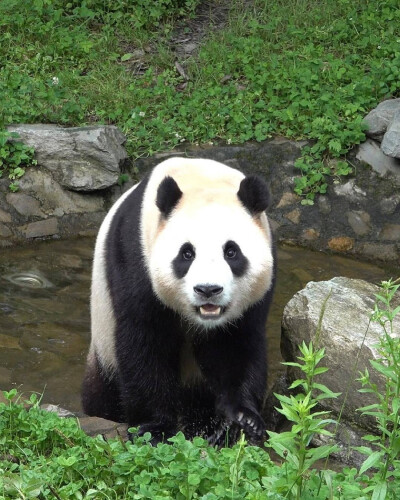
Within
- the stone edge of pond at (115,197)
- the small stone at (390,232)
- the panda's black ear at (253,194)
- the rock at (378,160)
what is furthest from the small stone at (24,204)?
the panda's black ear at (253,194)

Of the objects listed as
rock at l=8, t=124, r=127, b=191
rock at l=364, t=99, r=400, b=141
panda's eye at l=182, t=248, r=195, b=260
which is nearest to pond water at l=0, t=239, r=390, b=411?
rock at l=8, t=124, r=127, b=191

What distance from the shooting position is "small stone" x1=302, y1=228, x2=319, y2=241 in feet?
26.7

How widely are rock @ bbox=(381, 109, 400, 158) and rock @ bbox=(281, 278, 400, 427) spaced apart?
228cm

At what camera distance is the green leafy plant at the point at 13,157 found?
799 centimetres

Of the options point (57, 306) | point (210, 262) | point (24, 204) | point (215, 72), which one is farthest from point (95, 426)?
point (215, 72)

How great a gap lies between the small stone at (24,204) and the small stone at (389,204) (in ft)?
9.51

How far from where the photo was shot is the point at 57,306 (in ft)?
23.6

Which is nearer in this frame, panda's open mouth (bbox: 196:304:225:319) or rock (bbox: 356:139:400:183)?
panda's open mouth (bbox: 196:304:225:319)

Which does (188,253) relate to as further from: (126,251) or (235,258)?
(126,251)

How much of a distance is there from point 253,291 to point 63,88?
5.11 m

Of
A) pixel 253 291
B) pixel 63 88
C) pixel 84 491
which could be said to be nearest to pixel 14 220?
pixel 63 88

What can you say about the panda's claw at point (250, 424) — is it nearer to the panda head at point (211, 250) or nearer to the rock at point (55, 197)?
the panda head at point (211, 250)

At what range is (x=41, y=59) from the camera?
9.35 meters

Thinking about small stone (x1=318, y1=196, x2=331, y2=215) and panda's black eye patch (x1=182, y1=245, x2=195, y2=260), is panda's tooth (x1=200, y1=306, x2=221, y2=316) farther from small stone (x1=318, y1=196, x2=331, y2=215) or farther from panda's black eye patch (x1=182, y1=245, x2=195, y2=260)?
small stone (x1=318, y1=196, x2=331, y2=215)
